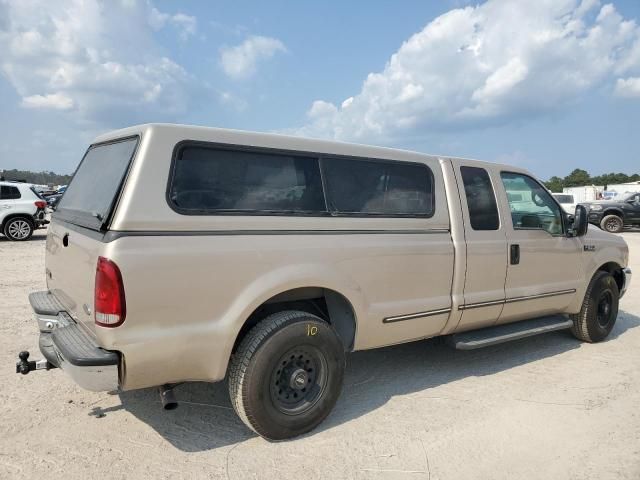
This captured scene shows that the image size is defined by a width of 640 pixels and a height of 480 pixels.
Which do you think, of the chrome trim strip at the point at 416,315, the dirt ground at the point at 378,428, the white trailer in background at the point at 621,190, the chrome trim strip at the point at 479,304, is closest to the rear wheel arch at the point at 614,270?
the dirt ground at the point at 378,428

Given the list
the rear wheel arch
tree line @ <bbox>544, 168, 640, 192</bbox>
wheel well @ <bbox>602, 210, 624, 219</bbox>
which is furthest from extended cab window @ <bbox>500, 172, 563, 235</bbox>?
tree line @ <bbox>544, 168, 640, 192</bbox>

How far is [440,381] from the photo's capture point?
4.34 m

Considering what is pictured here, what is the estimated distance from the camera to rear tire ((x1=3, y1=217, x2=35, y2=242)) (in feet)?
44.6

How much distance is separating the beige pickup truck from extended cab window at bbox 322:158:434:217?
0.01 metres

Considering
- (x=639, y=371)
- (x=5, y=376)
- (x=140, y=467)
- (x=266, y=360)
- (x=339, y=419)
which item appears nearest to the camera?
(x=140, y=467)

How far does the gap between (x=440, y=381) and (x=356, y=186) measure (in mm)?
1894

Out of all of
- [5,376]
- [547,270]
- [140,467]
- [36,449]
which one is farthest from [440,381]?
[5,376]

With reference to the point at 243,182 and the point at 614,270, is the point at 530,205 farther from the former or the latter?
the point at 243,182

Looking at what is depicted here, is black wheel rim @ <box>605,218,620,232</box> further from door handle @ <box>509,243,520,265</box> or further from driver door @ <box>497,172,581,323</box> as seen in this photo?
door handle @ <box>509,243,520,265</box>

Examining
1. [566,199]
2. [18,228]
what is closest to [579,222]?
[18,228]

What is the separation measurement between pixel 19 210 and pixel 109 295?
13.1 metres

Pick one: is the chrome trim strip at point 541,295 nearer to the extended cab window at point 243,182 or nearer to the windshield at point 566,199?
the extended cab window at point 243,182

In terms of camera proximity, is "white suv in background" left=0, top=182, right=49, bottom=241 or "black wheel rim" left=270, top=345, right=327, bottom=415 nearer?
"black wheel rim" left=270, top=345, right=327, bottom=415

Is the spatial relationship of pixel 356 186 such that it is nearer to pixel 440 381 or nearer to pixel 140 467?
pixel 440 381
